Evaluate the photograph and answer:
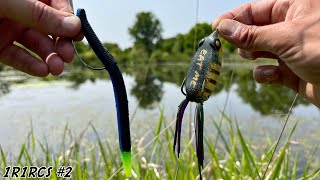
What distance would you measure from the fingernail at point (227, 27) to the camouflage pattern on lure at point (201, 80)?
70 mm

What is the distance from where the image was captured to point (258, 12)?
3.97ft

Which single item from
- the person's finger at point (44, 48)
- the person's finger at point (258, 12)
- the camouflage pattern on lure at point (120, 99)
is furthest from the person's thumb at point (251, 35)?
the person's finger at point (44, 48)

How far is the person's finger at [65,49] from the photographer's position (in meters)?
1.01

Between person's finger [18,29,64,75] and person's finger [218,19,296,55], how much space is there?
47 centimetres

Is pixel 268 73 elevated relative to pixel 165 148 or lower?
elevated

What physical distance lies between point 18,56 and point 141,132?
10.3 ft

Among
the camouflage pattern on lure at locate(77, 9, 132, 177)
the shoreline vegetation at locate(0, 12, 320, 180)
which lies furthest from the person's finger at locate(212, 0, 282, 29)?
the camouflage pattern on lure at locate(77, 9, 132, 177)

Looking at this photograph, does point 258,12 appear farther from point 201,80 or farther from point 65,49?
point 65,49

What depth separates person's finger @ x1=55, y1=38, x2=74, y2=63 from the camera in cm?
101

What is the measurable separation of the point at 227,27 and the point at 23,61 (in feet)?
2.09

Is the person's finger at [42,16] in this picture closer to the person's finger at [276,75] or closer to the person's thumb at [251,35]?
the person's thumb at [251,35]

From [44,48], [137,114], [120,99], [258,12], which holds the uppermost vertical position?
[258,12]

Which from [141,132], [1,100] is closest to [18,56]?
[141,132]

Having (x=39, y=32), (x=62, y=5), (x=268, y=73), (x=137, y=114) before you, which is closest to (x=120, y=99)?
(x=62, y=5)
